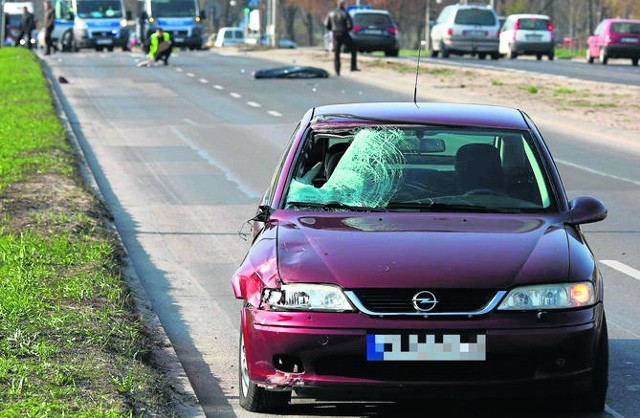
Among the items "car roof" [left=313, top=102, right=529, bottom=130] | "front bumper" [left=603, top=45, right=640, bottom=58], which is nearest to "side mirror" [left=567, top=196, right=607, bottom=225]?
"car roof" [left=313, top=102, right=529, bottom=130]

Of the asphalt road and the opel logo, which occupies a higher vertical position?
the opel logo

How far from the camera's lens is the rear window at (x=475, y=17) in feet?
183

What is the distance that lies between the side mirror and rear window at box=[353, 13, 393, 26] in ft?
164

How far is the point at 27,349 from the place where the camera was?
22.4ft

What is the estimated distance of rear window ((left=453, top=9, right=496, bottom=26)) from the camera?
55.8 metres

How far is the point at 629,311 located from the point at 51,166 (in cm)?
888

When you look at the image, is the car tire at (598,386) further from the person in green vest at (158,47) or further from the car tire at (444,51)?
the car tire at (444,51)

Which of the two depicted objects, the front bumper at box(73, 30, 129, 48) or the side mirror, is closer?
the side mirror

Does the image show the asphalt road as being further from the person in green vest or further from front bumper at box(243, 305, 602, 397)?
the person in green vest

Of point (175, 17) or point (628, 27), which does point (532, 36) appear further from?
point (175, 17)

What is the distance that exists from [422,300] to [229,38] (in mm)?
93846

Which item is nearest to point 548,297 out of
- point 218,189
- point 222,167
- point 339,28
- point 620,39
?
point 218,189

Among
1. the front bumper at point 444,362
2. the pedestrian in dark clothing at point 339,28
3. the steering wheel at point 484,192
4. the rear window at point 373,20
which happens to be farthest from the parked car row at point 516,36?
the front bumper at point 444,362

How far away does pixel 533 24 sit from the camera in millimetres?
59375
